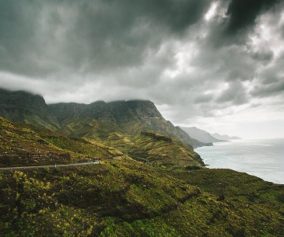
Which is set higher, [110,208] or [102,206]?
[102,206]

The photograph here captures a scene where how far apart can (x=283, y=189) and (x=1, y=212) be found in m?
161

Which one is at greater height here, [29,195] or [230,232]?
[29,195]

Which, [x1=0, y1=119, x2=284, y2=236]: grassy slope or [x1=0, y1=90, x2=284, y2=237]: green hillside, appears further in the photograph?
[x1=0, y1=90, x2=284, y2=237]: green hillside

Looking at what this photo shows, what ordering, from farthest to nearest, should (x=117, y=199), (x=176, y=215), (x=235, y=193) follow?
(x=235, y=193) → (x=176, y=215) → (x=117, y=199)

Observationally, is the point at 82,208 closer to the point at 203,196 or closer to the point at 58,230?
the point at 58,230

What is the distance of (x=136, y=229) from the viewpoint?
67438mm

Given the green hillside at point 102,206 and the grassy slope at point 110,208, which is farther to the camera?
the green hillside at point 102,206

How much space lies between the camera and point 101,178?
8156cm

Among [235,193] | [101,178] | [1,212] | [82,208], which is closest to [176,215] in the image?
[101,178]

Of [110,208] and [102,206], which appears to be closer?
[102,206]

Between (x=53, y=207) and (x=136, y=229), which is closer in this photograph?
(x=53, y=207)

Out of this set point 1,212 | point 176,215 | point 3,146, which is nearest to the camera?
point 1,212

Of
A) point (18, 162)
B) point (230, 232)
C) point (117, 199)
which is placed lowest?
point (230, 232)

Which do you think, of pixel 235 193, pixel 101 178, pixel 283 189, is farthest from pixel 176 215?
pixel 283 189
